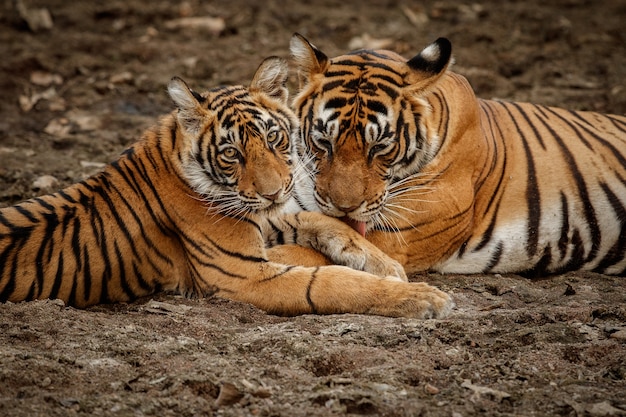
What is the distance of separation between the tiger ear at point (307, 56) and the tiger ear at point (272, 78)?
0.68 ft

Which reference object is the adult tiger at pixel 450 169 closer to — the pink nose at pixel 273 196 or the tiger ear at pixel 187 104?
the pink nose at pixel 273 196

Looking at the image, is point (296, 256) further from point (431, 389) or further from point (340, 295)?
point (431, 389)

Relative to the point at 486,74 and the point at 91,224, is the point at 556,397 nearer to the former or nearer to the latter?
the point at 91,224

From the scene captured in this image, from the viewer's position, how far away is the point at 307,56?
4480mm

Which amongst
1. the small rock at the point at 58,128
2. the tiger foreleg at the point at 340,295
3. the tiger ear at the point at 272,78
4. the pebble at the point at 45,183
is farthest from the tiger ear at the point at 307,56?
the small rock at the point at 58,128

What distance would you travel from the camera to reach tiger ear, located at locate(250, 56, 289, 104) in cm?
421

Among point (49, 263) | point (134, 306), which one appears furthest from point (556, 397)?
point (49, 263)

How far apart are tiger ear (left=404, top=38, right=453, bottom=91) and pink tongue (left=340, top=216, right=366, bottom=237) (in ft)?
2.40

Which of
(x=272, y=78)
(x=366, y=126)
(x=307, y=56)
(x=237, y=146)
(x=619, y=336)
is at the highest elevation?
(x=307, y=56)

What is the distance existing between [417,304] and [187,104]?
4.59ft

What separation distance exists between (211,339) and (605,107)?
14.7 ft

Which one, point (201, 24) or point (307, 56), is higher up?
point (201, 24)

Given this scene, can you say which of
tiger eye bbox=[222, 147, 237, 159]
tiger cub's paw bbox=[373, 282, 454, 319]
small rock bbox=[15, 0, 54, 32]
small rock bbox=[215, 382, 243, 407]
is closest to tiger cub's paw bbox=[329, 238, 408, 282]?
tiger cub's paw bbox=[373, 282, 454, 319]

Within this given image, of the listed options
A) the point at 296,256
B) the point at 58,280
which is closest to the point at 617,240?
the point at 296,256
